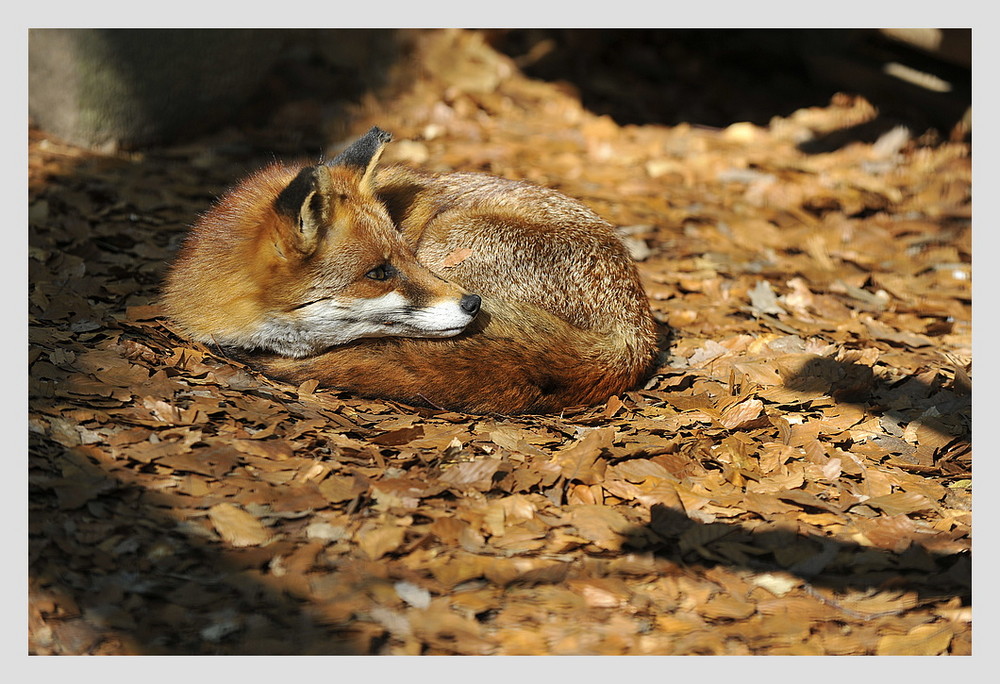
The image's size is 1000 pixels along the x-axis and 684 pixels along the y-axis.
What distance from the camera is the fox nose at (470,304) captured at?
4277 mm

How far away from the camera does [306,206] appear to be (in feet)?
→ 13.4

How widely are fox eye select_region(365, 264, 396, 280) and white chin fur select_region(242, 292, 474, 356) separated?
0.12m

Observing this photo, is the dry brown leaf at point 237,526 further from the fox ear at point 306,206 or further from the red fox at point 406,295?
the fox ear at point 306,206

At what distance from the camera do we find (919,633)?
3311 mm

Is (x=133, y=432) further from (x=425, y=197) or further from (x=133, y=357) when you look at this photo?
(x=425, y=197)

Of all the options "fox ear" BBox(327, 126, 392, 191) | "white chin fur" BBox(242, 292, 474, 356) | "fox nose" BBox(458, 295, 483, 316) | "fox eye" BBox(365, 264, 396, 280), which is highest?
"fox ear" BBox(327, 126, 392, 191)

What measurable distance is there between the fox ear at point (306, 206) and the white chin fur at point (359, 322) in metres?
0.32

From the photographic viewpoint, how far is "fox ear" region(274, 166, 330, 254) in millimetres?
4066

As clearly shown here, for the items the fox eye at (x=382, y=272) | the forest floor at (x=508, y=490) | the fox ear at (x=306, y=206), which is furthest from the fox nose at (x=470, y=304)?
the fox ear at (x=306, y=206)

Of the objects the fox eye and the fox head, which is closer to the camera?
the fox head

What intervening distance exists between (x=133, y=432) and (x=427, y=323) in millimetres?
1420

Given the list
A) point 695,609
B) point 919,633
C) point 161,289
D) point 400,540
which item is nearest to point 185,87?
point 161,289

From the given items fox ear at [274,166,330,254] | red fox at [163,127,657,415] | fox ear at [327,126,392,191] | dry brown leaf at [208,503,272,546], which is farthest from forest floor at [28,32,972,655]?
fox ear at [327,126,392,191]

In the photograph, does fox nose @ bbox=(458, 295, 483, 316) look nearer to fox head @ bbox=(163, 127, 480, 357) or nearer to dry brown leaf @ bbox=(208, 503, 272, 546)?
fox head @ bbox=(163, 127, 480, 357)
